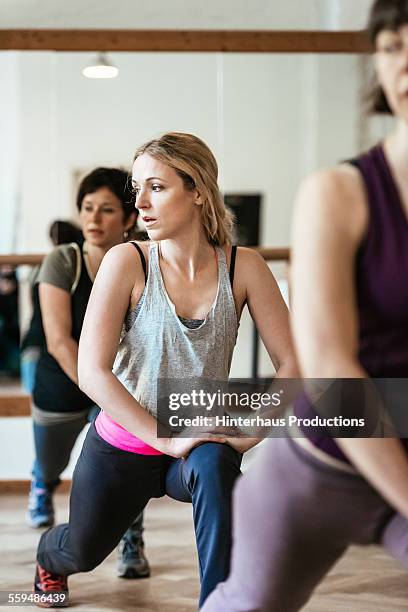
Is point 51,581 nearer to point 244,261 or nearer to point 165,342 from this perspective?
point 165,342

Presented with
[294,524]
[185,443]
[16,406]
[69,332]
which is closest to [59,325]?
[69,332]

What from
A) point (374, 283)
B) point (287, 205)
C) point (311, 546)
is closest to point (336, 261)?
point (374, 283)

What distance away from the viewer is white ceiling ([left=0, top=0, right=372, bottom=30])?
4.25 meters

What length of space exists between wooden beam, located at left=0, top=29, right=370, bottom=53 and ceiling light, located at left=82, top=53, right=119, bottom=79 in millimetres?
134

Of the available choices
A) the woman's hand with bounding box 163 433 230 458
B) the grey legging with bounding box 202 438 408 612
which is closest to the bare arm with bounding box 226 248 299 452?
the woman's hand with bounding box 163 433 230 458

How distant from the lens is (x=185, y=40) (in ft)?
13.7

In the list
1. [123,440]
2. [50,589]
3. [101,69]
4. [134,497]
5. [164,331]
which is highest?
[101,69]

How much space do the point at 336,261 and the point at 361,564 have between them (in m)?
1.97

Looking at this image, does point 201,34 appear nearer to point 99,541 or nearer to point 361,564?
point 361,564

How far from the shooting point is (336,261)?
43.7 inches

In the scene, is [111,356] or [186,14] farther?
[186,14]

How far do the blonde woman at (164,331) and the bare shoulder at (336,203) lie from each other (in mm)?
774

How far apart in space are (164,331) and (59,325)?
3.05 ft

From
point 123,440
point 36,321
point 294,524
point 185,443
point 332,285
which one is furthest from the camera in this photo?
point 36,321
